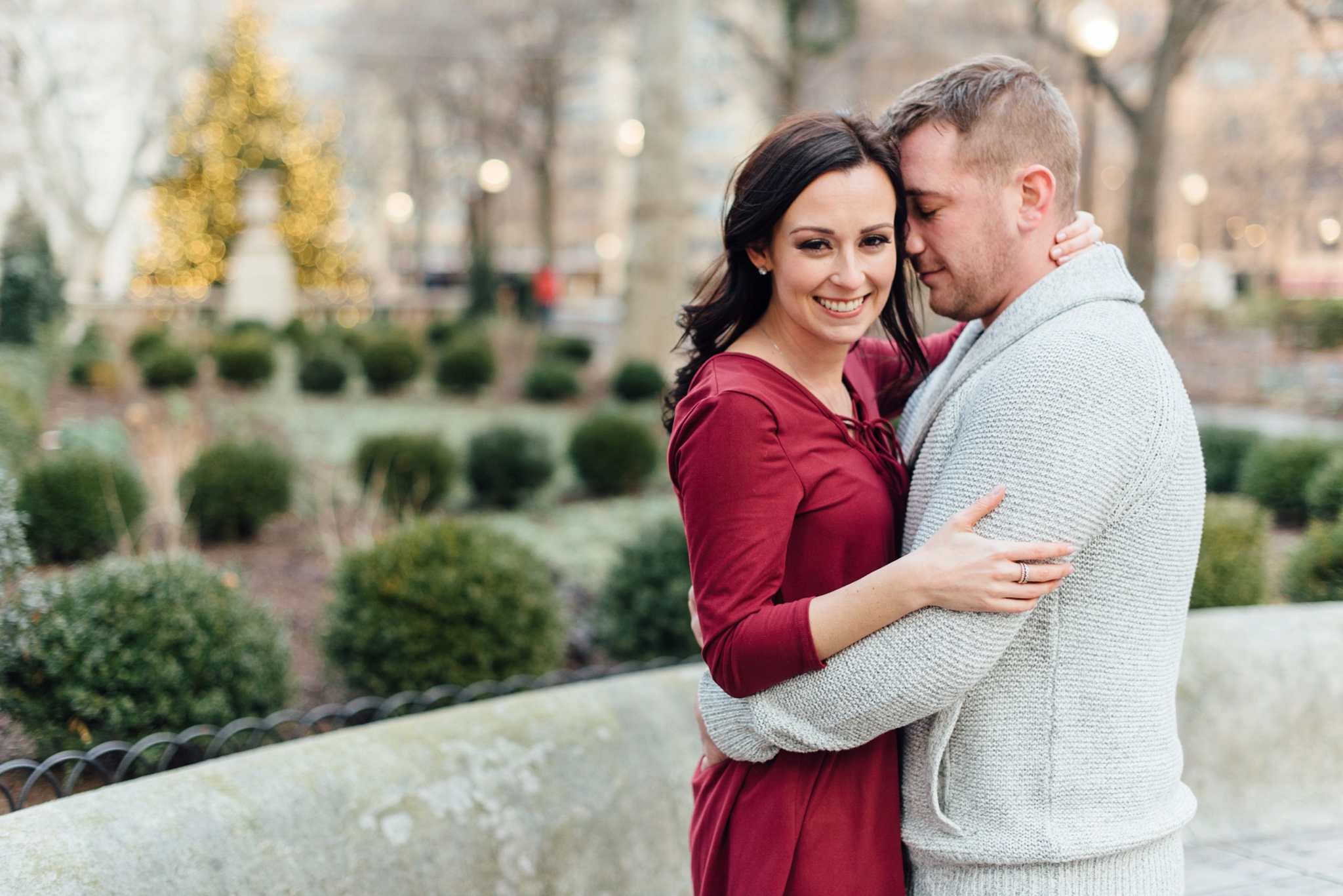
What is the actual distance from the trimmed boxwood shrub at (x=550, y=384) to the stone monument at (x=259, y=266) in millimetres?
10463

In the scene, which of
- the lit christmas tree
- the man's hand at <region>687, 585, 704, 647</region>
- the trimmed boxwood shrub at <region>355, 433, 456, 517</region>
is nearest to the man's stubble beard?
the man's hand at <region>687, 585, 704, 647</region>

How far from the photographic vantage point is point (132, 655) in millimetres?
3682

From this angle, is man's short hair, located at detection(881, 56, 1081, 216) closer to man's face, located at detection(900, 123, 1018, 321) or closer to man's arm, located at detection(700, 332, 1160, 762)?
man's face, located at detection(900, 123, 1018, 321)

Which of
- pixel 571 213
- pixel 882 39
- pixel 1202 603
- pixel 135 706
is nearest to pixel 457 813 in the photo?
→ pixel 135 706

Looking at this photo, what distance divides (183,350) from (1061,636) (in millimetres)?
14668

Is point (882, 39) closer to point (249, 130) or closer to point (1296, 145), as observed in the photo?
point (1296, 145)

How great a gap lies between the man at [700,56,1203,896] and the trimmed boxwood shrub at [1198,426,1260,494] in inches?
317

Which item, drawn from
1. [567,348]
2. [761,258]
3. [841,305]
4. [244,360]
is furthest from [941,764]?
[567,348]

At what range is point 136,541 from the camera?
6645 mm

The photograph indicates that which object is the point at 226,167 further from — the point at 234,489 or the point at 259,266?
the point at 234,489

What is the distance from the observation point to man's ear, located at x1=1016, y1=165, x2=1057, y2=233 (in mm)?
1924

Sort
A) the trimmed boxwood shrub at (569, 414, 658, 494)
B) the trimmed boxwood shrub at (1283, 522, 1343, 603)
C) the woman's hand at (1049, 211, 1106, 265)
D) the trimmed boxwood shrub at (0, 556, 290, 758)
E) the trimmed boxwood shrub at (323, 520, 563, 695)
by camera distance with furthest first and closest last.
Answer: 1. the trimmed boxwood shrub at (569, 414, 658, 494)
2. the trimmed boxwood shrub at (1283, 522, 1343, 603)
3. the trimmed boxwood shrub at (323, 520, 563, 695)
4. the trimmed boxwood shrub at (0, 556, 290, 758)
5. the woman's hand at (1049, 211, 1106, 265)

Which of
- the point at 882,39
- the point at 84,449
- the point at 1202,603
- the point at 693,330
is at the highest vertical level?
the point at 882,39

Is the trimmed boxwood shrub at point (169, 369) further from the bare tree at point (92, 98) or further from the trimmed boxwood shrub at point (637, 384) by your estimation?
the trimmed boxwood shrub at point (637, 384)
